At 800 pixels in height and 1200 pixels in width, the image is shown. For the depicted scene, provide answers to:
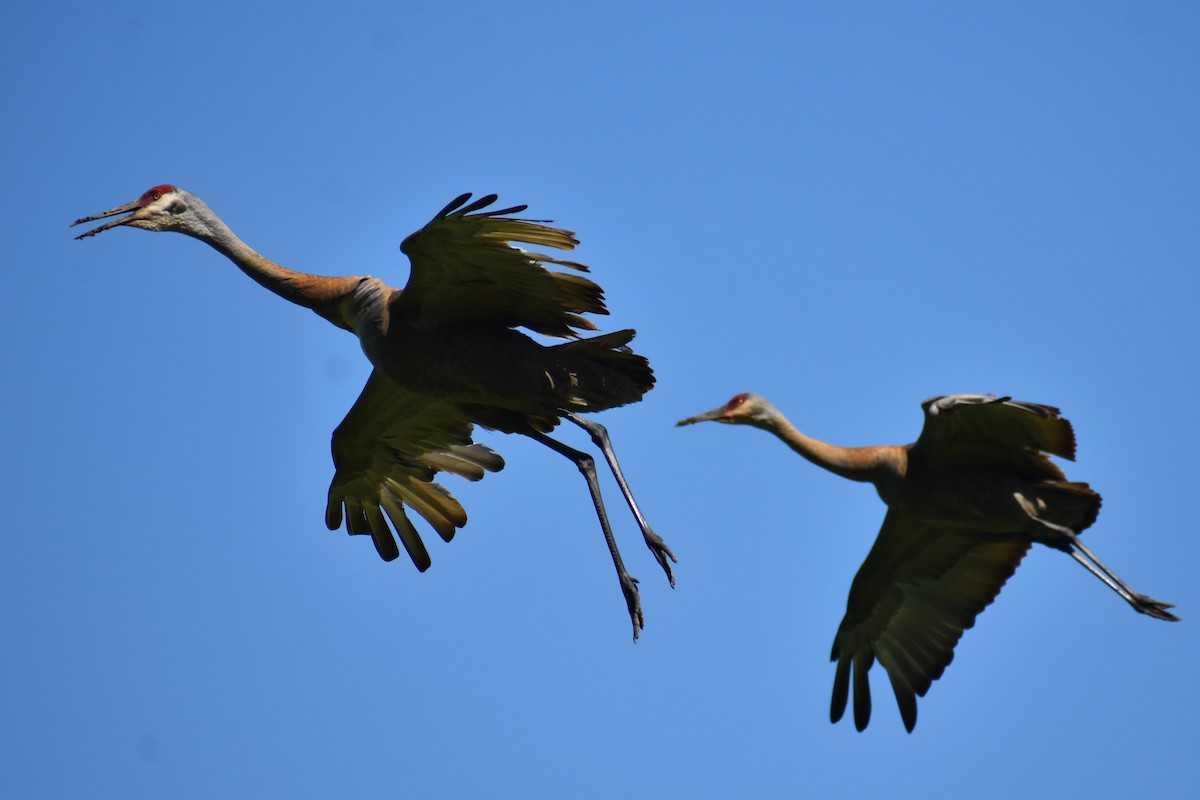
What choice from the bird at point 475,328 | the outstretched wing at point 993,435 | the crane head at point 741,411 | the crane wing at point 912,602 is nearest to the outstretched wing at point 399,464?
the bird at point 475,328

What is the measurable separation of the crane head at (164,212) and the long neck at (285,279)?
0.10 metres

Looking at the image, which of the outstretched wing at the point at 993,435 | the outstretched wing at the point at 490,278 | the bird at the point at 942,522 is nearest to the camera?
the outstretched wing at the point at 490,278

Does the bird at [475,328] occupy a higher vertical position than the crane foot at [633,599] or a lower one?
higher

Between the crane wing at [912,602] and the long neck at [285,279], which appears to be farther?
the crane wing at [912,602]

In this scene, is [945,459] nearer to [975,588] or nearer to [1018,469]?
[1018,469]

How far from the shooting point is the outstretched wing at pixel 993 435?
1008cm

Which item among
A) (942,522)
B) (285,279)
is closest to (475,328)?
(285,279)

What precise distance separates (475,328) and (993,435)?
3.39m

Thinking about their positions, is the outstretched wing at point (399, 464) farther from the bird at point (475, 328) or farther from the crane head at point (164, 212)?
the crane head at point (164, 212)

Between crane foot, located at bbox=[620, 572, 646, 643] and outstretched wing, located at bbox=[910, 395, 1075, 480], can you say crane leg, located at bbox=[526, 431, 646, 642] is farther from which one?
outstretched wing, located at bbox=[910, 395, 1075, 480]

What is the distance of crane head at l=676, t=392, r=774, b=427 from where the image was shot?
430 inches

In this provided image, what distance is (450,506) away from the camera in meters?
12.3

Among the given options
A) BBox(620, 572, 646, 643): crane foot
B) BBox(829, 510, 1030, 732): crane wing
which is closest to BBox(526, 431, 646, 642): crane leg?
BBox(620, 572, 646, 643): crane foot

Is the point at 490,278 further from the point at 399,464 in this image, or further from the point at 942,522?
the point at 942,522
